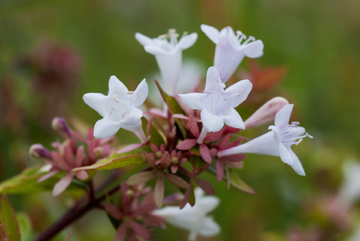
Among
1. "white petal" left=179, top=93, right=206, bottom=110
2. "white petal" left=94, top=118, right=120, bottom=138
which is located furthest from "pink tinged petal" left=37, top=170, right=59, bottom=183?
"white petal" left=179, top=93, right=206, bottom=110

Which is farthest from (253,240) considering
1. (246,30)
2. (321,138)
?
(246,30)

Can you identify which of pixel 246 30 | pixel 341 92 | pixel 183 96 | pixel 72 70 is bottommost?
pixel 341 92

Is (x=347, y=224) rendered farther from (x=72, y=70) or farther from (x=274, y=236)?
(x=72, y=70)

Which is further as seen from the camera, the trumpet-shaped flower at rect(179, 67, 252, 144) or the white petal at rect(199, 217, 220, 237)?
the white petal at rect(199, 217, 220, 237)

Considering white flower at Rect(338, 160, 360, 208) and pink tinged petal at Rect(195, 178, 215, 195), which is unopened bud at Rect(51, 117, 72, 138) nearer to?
pink tinged petal at Rect(195, 178, 215, 195)

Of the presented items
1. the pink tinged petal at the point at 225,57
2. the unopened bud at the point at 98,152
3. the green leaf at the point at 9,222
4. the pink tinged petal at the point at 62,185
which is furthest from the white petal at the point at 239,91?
the green leaf at the point at 9,222

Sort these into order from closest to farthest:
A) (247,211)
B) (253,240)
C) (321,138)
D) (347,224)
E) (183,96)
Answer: (183,96)
(347,224)
(253,240)
(247,211)
(321,138)

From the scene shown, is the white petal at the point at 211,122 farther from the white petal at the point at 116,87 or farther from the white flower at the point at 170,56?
the white flower at the point at 170,56
